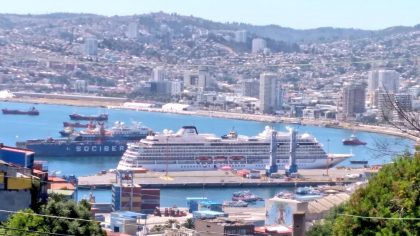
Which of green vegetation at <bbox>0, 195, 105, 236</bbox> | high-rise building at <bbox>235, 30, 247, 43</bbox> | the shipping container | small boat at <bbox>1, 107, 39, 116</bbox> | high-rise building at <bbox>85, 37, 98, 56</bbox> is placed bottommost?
small boat at <bbox>1, 107, 39, 116</bbox>

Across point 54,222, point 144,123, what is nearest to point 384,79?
point 144,123

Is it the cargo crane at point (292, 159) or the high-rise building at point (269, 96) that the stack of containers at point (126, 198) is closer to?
the cargo crane at point (292, 159)

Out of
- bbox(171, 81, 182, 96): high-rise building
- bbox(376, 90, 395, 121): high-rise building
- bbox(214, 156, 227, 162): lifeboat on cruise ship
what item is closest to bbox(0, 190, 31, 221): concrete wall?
bbox(376, 90, 395, 121): high-rise building

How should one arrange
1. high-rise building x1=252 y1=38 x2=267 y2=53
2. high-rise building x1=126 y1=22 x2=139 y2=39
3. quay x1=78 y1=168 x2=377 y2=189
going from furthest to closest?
1. high-rise building x1=126 y1=22 x2=139 y2=39
2. high-rise building x1=252 y1=38 x2=267 y2=53
3. quay x1=78 y1=168 x2=377 y2=189

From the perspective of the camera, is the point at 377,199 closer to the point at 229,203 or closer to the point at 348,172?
the point at 229,203

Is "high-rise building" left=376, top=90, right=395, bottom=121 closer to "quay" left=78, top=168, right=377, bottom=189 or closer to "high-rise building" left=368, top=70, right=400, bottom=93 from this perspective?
"quay" left=78, top=168, right=377, bottom=189

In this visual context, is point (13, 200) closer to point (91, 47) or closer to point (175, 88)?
point (175, 88)

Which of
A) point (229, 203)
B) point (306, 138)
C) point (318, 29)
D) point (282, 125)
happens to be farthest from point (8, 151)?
point (318, 29)
